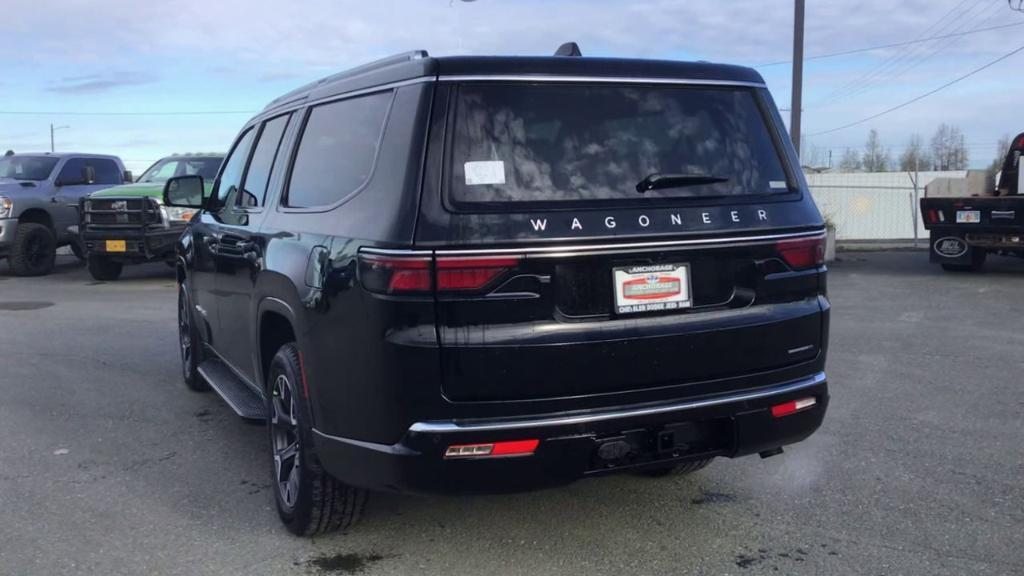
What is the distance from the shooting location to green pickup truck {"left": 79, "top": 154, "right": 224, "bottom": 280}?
45.4 feet

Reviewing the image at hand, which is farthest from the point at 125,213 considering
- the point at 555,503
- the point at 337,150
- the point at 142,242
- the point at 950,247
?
A: the point at 950,247

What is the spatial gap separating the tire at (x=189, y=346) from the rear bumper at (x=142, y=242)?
692 cm

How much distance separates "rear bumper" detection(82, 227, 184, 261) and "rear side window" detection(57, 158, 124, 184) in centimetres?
281

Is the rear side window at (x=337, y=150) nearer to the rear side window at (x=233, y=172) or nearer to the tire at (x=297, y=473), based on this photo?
the tire at (x=297, y=473)

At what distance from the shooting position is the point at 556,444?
3.44m

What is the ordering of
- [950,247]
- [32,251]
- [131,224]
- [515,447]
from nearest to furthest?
[515,447]
[131,224]
[950,247]
[32,251]

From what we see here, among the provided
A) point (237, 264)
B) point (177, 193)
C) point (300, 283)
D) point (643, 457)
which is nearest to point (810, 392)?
point (643, 457)

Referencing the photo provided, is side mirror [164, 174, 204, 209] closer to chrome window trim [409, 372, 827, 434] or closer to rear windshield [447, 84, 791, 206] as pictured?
rear windshield [447, 84, 791, 206]

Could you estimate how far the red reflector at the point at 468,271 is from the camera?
10.9 ft

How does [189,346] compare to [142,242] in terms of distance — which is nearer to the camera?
[189,346]

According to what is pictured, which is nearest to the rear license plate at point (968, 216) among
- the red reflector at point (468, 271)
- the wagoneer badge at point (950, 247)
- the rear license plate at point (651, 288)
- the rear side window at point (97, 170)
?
the wagoneer badge at point (950, 247)

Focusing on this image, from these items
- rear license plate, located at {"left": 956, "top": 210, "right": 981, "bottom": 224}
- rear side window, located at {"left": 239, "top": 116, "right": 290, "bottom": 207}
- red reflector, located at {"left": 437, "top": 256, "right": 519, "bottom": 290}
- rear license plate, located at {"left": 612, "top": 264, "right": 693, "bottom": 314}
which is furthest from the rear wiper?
rear license plate, located at {"left": 956, "top": 210, "right": 981, "bottom": 224}

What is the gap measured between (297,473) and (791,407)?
2146 millimetres

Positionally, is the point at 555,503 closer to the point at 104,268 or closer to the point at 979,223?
the point at 979,223
